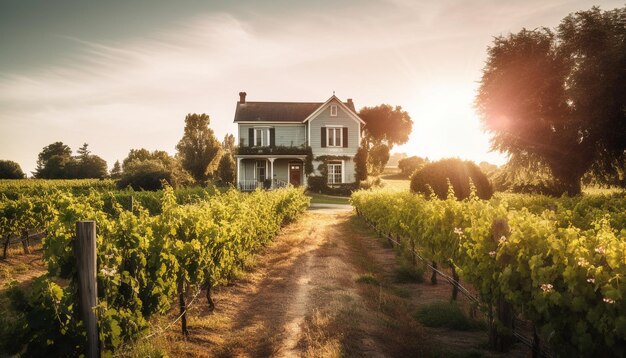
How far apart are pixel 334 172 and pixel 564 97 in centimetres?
2170

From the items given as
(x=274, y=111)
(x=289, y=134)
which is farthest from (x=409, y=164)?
(x=274, y=111)

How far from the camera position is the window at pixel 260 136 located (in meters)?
43.7

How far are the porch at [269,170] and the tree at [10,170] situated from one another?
57955 millimetres

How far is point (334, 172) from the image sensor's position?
43.1m

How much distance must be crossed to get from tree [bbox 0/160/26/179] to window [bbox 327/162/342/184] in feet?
216

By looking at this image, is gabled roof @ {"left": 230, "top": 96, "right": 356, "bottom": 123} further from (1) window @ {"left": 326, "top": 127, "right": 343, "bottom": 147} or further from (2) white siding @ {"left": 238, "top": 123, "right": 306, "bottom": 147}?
(1) window @ {"left": 326, "top": 127, "right": 343, "bottom": 147}

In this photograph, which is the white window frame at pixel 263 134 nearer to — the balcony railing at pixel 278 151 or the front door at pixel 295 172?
the balcony railing at pixel 278 151

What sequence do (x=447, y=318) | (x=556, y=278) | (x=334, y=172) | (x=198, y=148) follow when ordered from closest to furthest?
(x=556, y=278) < (x=447, y=318) < (x=334, y=172) < (x=198, y=148)

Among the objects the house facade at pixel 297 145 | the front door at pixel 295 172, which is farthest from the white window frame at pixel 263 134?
the front door at pixel 295 172

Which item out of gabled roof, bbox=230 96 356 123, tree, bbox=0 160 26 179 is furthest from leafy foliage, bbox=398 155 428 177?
tree, bbox=0 160 26 179

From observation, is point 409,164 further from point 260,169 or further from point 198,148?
point 198,148

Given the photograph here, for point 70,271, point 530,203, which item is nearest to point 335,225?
point 530,203

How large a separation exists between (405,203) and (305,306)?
6271 mm

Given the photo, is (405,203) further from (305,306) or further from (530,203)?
(305,306)
